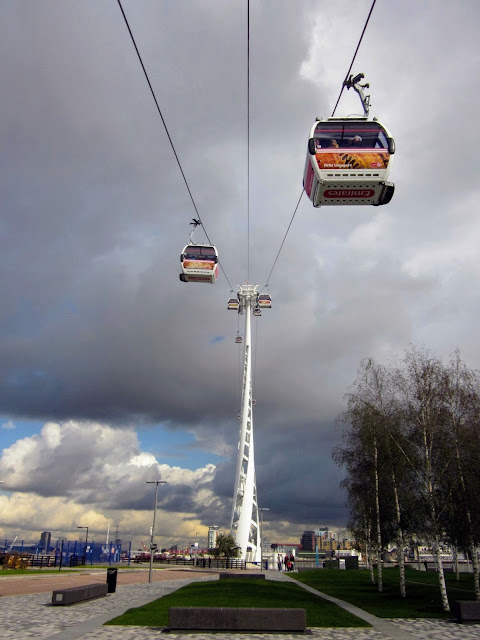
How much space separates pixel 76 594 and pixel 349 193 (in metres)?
20.4

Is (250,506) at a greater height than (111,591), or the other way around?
(250,506)

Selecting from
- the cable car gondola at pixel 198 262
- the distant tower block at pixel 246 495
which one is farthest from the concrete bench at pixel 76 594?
Answer: the distant tower block at pixel 246 495

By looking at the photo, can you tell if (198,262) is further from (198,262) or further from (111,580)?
(111,580)

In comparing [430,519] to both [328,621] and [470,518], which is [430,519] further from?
[328,621]

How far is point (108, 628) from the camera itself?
17.2 m

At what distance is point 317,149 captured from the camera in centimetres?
1716

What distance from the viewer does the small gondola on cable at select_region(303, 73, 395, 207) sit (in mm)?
16984

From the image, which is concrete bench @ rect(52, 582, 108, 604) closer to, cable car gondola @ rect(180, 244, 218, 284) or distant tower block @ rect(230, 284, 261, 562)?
cable car gondola @ rect(180, 244, 218, 284)

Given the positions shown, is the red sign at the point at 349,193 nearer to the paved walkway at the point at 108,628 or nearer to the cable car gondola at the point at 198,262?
the cable car gondola at the point at 198,262

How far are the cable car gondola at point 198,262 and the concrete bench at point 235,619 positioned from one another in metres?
17.5

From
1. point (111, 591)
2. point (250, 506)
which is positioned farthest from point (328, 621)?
point (250, 506)

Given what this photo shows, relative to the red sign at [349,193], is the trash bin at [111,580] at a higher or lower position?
lower

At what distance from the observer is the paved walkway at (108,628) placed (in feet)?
52.2

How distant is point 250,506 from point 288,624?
2111 inches
